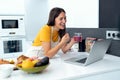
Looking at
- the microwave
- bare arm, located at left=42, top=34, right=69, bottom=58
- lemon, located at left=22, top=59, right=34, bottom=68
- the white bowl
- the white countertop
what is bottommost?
the white countertop

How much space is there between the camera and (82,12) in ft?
7.88

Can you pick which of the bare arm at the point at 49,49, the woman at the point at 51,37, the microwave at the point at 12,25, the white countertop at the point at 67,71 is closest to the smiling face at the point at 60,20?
the woman at the point at 51,37

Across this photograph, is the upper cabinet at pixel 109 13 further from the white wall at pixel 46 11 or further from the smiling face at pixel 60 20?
the smiling face at pixel 60 20

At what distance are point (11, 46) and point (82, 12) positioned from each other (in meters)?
1.39

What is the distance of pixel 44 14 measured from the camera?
11.2 ft

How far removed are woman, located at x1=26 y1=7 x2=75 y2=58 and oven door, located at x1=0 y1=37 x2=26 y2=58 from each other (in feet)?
4.21

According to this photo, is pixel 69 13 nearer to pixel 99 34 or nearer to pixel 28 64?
pixel 99 34

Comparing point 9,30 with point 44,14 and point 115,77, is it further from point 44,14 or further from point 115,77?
point 115,77

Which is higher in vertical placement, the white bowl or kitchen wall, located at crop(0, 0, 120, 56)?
kitchen wall, located at crop(0, 0, 120, 56)

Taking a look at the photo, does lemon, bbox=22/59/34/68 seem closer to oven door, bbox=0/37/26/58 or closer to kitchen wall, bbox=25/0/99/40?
kitchen wall, bbox=25/0/99/40

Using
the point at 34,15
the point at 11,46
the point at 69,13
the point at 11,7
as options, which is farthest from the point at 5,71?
the point at 34,15

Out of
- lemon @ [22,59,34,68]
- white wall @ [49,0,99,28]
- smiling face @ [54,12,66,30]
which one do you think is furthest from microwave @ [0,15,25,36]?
lemon @ [22,59,34,68]

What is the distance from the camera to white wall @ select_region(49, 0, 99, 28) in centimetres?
219

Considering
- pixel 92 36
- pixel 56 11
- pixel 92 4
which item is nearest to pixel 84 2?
pixel 92 4
